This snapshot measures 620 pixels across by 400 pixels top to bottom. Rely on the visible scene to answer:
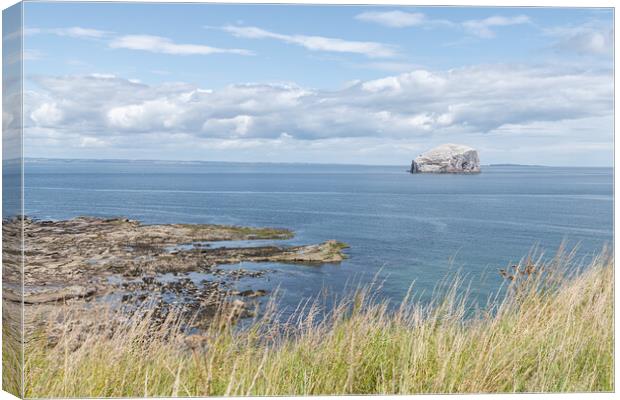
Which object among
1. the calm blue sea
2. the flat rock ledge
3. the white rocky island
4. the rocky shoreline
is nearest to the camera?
the calm blue sea

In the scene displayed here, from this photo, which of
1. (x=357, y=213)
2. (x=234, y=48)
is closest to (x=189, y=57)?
(x=234, y=48)

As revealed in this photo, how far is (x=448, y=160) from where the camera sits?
7.81 metres

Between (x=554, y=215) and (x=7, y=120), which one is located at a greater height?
(x=7, y=120)

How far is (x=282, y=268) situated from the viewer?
1105 cm

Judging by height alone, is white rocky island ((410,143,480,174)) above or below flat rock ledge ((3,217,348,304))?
above

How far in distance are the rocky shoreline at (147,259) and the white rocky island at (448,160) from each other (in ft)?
6.96

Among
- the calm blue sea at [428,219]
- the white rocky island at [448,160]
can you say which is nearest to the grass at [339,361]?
the calm blue sea at [428,219]

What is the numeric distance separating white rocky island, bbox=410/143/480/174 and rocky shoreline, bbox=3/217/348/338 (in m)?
2.12

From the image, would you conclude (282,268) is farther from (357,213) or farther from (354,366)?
(354,366)

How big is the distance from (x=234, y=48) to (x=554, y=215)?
3837 millimetres

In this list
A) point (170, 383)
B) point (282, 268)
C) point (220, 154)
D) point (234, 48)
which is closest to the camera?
point (170, 383)

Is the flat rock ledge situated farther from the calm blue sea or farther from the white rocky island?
the white rocky island

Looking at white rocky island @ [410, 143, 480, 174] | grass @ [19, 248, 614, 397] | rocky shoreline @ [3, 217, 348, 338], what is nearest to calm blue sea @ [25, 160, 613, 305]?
white rocky island @ [410, 143, 480, 174]

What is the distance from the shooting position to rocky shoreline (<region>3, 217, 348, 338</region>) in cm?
805
